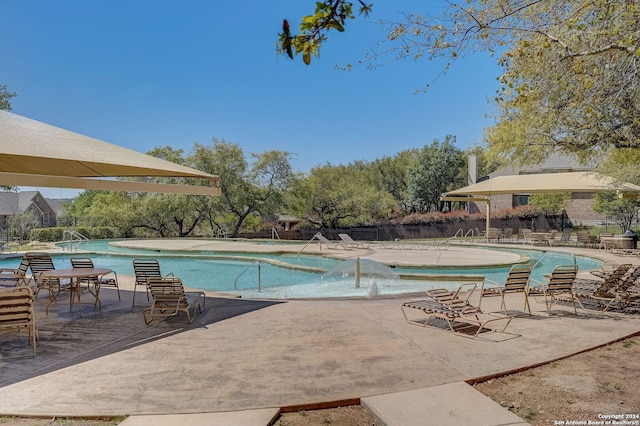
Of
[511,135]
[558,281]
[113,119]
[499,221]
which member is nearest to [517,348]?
[558,281]

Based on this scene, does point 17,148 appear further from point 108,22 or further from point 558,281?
point 108,22

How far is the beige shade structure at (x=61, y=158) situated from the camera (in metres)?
4.59

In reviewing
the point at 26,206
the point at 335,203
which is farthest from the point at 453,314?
the point at 26,206

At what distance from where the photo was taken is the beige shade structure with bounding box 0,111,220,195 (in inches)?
181

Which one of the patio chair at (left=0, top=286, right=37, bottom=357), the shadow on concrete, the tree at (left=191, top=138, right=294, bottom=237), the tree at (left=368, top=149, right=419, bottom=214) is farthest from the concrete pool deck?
the tree at (left=368, top=149, right=419, bottom=214)

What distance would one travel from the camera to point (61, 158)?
4.63 m

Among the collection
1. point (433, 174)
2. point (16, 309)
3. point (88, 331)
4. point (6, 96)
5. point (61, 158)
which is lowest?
point (88, 331)

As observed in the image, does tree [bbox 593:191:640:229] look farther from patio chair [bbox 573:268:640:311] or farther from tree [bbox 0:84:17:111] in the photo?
tree [bbox 0:84:17:111]

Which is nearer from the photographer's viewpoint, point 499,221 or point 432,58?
point 432,58

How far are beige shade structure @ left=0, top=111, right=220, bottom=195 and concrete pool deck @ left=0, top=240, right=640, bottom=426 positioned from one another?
1910mm

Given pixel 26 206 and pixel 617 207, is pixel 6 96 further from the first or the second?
pixel 617 207

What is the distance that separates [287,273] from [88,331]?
7.54 m

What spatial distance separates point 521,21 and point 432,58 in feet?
6.14

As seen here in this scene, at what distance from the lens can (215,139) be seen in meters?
29.0
